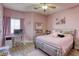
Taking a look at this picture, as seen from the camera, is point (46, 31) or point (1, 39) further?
point (46, 31)

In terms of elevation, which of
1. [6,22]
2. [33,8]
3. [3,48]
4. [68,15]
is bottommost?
[3,48]

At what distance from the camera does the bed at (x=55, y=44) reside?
1.63 metres

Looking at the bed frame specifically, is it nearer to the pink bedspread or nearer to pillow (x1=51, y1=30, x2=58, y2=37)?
the pink bedspread

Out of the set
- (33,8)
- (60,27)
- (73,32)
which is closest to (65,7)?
(60,27)

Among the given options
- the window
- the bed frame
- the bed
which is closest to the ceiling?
the window

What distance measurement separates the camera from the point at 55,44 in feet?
5.42

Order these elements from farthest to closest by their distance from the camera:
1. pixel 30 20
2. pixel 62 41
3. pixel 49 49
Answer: pixel 30 20
pixel 49 49
pixel 62 41

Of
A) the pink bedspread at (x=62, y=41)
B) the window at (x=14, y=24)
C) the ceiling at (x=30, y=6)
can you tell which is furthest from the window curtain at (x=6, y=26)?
the pink bedspread at (x=62, y=41)

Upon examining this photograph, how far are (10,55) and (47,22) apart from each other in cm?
109

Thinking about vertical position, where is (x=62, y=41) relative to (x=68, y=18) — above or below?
below

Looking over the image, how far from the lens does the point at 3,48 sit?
1.73 meters

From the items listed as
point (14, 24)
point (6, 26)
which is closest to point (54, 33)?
point (14, 24)

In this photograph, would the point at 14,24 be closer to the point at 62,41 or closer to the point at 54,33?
the point at 54,33

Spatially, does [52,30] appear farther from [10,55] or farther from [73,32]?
[10,55]
